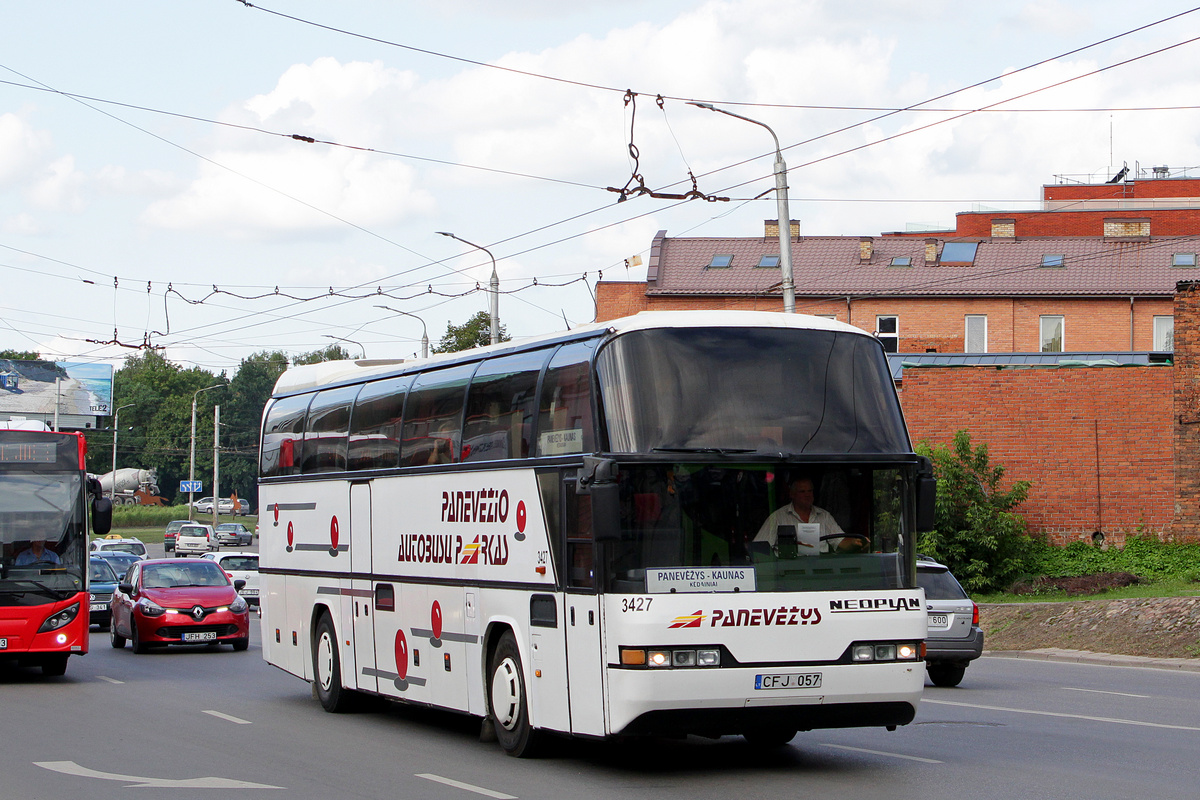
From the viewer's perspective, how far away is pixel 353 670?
1455 cm

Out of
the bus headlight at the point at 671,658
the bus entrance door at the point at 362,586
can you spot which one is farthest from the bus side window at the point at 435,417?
the bus headlight at the point at 671,658

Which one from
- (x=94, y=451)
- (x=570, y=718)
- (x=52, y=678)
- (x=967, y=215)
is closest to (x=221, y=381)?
(x=94, y=451)

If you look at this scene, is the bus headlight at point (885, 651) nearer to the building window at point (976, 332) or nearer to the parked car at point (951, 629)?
the parked car at point (951, 629)

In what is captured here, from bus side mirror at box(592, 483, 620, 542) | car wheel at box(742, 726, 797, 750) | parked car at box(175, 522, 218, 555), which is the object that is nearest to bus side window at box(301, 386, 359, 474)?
car wheel at box(742, 726, 797, 750)

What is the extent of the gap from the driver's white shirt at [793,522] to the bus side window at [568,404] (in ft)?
4.28

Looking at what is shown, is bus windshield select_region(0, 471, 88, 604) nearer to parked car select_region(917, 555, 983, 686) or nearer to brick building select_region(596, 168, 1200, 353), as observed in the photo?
parked car select_region(917, 555, 983, 686)

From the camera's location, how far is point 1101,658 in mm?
22625

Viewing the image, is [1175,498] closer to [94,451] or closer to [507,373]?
[507,373]

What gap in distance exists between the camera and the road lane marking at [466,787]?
9344 mm

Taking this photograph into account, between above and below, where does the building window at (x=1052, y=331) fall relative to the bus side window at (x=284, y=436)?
above

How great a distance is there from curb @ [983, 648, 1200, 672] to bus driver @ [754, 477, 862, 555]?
13016 mm

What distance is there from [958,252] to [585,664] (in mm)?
49016

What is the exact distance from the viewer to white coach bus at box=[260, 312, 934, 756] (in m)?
9.64

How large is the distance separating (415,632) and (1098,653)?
47.0ft
